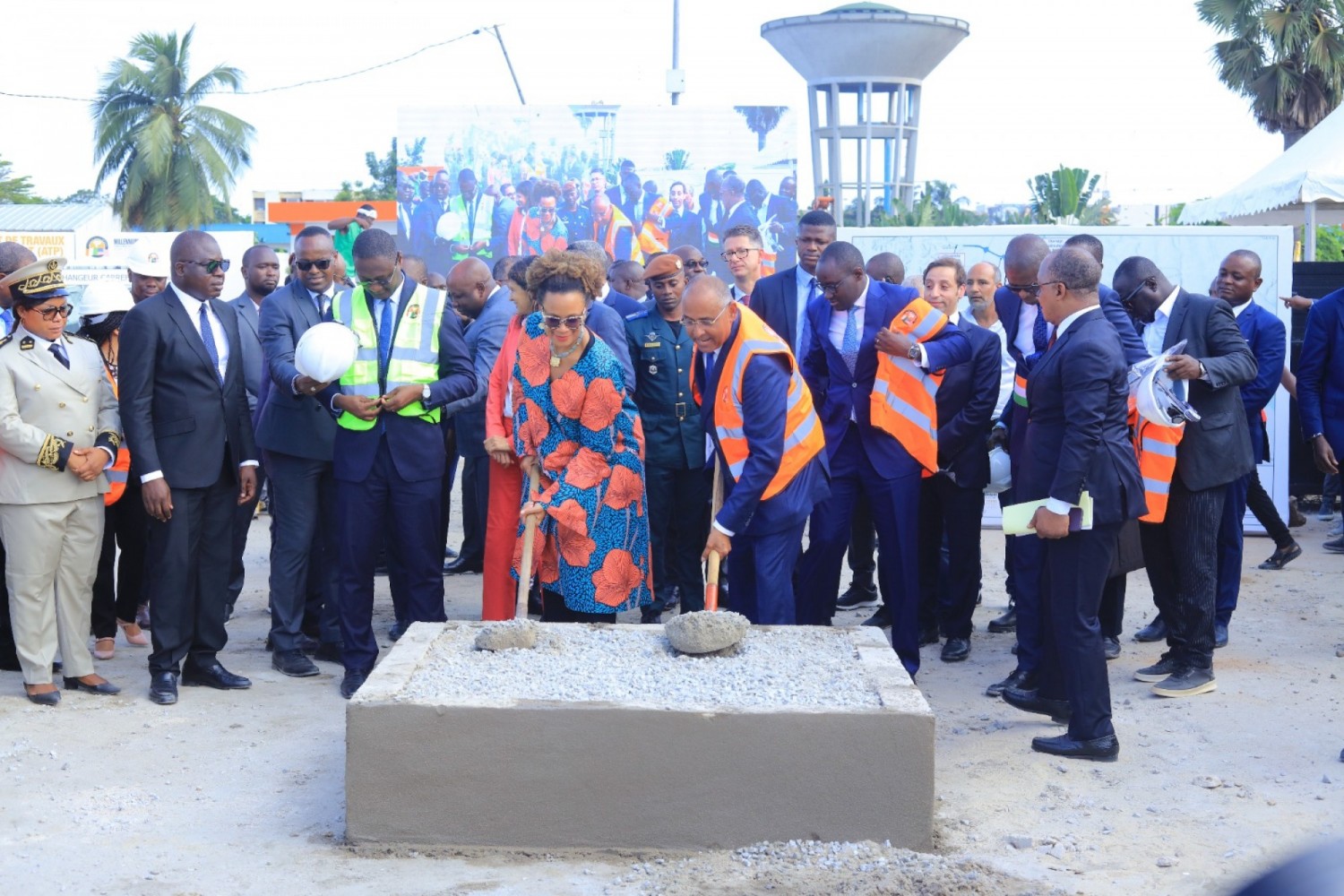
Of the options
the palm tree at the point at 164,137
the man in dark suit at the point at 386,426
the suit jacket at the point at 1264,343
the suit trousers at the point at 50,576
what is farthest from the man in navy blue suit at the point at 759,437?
the palm tree at the point at 164,137

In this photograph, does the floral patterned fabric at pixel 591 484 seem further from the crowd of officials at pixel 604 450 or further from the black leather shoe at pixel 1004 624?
the black leather shoe at pixel 1004 624

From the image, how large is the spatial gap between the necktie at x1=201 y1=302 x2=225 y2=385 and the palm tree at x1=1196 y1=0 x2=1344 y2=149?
76.8 feet

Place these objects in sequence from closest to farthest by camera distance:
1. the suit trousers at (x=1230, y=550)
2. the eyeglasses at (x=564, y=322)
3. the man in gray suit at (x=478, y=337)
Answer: the eyeglasses at (x=564, y=322)
the suit trousers at (x=1230, y=550)
the man in gray suit at (x=478, y=337)

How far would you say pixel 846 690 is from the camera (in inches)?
179

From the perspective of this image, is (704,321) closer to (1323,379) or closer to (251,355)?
(251,355)

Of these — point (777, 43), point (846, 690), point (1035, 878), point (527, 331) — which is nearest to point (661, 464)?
point (527, 331)

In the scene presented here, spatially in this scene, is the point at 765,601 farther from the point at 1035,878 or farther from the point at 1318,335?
the point at 1318,335

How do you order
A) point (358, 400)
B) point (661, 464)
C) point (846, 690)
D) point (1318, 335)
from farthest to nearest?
point (1318, 335)
point (661, 464)
point (358, 400)
point (846, 690)

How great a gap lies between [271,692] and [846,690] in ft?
9.70

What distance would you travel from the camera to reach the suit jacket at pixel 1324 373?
7.72 metres

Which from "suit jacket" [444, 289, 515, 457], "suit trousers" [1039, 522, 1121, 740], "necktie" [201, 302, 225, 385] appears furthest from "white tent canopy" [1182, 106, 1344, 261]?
"necktie" [201, 302, 225, 385]

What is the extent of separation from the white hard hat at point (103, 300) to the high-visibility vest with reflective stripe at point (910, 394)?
3.68m

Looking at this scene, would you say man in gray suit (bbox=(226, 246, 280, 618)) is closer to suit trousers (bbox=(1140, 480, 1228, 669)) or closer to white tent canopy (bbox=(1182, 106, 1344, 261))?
suit trousers (bbox=(1140, 480, 1228, 669))

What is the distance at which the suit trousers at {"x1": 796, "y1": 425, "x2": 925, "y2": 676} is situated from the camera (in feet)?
20.0
